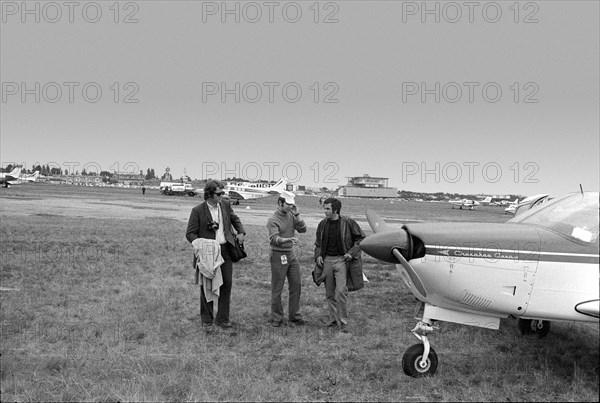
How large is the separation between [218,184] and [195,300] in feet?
7.43

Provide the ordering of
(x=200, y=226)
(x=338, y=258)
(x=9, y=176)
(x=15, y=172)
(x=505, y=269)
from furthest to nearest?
1. (x=15, y=172)
2. (x=9, y=176)
3. (x=338, y=258)
4. (x=200, y=226)
5. (x=505, y=269)

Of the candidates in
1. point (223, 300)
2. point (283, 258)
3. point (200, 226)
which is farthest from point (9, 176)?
point (283, 258)

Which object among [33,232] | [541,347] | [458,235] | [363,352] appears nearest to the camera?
[458,235]

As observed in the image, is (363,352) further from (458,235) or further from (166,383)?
(166,383)

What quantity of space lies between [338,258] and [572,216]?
283 cm

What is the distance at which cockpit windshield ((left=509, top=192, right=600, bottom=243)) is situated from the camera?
4.05 m

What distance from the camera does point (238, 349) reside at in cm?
500

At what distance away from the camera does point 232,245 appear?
5.91 m

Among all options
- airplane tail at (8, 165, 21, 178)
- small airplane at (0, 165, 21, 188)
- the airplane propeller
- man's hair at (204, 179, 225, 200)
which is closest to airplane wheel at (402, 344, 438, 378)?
the airplane propeller

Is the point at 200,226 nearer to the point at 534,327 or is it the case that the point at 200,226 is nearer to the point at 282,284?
the point at 282,284

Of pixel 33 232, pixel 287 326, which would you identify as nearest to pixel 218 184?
pixel 287 326

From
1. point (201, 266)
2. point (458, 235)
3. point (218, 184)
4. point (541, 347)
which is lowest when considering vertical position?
point (541, 347)

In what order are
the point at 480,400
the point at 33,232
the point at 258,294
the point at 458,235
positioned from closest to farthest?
the point at 480,400
the point at 458,235
the point at 258,294
the point at 33,232

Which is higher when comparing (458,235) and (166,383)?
(458,235)
